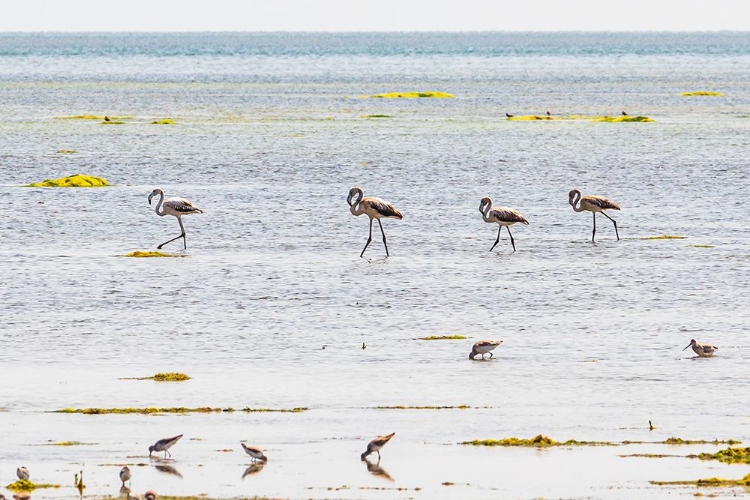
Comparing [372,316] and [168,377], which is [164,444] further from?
[372,316]

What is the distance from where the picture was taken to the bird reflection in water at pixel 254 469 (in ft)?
43.7

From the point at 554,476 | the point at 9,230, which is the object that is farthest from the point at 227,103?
the point at 554,476

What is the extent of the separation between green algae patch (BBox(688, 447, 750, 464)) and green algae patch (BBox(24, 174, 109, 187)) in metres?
30.2

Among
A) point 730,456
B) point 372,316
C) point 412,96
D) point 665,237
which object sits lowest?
point 412,96

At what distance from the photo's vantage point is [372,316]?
2252 centimetres

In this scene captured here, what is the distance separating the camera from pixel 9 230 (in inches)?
1268

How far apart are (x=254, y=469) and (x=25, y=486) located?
205cm

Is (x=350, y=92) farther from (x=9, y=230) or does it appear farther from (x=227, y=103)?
(x=9, y=230)

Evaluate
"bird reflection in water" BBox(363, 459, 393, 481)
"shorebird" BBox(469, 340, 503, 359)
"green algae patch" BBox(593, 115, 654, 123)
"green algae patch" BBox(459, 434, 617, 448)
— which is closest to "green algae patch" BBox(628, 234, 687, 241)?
"shorebird" BBox(469, 340, 503, 359)

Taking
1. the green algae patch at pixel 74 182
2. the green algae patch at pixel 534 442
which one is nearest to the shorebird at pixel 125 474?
the green algae patch at pixel 534 442

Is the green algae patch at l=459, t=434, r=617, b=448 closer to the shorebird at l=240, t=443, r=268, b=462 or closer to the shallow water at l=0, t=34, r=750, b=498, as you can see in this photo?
the shallow water at l=0, t=34, r=750, b=498

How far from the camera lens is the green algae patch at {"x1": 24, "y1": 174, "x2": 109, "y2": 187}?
1633 inches

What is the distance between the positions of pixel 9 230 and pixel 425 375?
656 inches

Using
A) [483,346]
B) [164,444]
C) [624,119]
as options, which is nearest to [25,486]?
[164,444]
